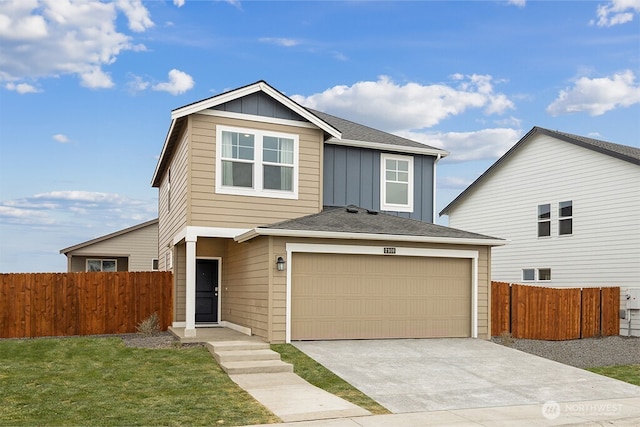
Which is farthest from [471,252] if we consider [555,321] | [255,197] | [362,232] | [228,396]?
[228,396]

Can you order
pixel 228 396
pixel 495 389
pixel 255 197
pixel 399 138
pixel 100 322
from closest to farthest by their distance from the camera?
pixel 228 396 < pixel 495 389 < pixel 255 197 < pixel 100 322 < pixel 399 138

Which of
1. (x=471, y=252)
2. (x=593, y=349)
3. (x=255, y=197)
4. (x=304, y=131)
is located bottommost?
(x=593, y=349)

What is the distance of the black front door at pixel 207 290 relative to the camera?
65.2 ft

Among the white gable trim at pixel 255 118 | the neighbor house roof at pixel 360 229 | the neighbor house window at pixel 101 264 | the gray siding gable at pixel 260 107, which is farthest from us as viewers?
the neighbor house window at pixel 101 264

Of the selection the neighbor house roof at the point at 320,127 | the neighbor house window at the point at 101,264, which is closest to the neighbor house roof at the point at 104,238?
the neighbor house window at the point at 101,264

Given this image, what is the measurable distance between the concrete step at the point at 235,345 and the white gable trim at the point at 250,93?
5715mm

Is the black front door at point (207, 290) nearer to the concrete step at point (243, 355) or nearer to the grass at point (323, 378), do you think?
the grass at point (323, 378)

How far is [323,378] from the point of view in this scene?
39.4 feet

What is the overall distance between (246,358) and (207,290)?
7.07 m

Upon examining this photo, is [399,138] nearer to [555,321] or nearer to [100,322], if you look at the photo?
[555,321]

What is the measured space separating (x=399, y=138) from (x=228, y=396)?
40.6 feet

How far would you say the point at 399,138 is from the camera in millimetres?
20812

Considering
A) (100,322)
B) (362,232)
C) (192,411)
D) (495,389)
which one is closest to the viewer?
(192,411)

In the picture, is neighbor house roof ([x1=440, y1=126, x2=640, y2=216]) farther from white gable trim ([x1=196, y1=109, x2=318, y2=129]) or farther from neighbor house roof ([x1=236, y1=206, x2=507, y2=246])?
white gable trim ([x1=196, y1=109, x2=318, y2=129])
